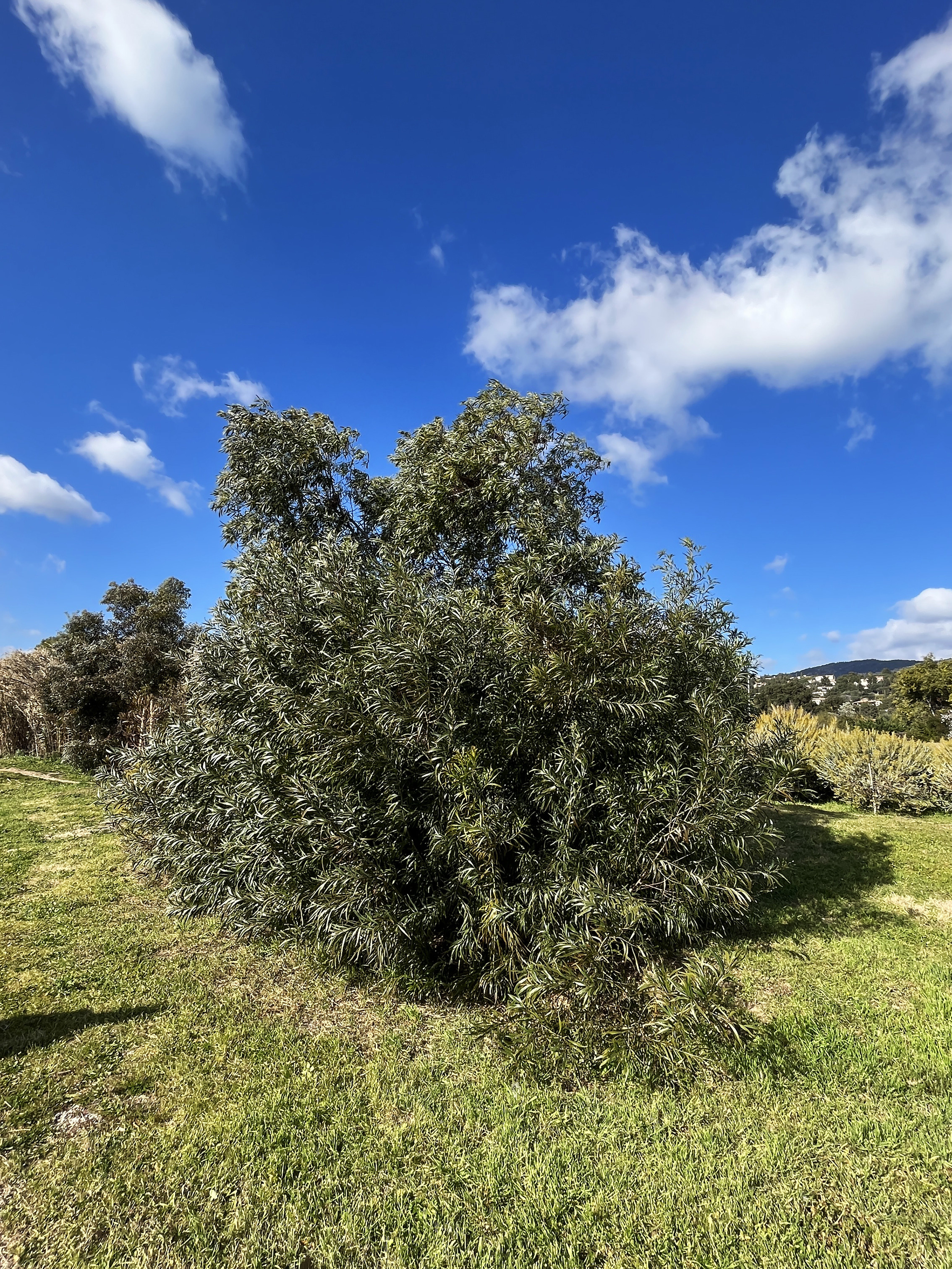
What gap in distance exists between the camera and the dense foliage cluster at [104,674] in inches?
608

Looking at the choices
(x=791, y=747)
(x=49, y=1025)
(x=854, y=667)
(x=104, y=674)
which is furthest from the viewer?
(x=854, y=667)

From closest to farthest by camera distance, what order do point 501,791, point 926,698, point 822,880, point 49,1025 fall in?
1. point 49,1025
2. point 501,791
3. point 822,880
4. point 926,698

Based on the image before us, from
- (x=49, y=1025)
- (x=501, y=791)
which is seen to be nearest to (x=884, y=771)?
(x=501, y=791)

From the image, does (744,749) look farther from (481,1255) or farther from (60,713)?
(60,713)

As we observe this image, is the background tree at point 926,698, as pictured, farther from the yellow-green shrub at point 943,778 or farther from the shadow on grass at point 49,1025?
the shadow on grass at point 49,1025

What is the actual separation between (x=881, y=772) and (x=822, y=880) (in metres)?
5.63

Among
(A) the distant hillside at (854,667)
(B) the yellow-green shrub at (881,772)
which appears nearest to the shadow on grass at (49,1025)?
(B) the yellow-green shrub at (881,772)

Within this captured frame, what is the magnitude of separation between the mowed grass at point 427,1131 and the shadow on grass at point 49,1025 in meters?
0.02

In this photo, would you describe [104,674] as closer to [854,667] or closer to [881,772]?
[881,772]

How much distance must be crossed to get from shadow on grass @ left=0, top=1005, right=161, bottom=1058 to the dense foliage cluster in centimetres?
1072

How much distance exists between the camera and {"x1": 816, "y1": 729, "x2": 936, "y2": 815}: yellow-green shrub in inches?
446

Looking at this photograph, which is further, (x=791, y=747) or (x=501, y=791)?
(x=791, y=747)

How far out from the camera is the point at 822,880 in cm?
731

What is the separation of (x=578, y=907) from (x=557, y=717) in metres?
A: 1.51
